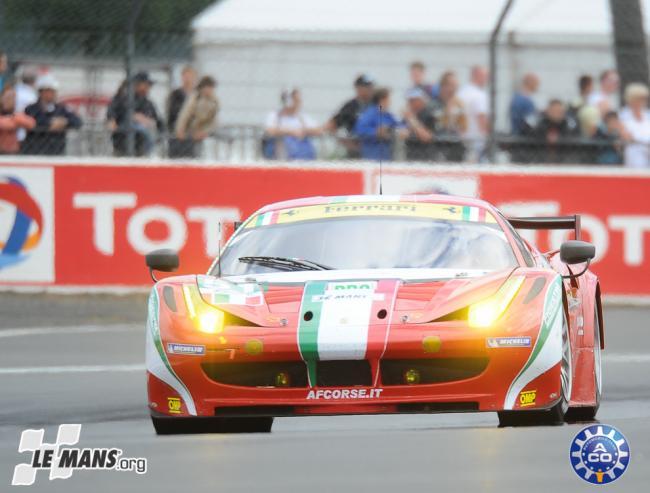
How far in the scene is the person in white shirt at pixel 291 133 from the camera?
17.3 meters

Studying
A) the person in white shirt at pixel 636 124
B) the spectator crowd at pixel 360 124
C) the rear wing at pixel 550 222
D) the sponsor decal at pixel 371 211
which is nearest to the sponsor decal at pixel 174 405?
the sponsor decal at pixel 371 211

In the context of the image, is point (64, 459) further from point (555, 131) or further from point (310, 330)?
point (555, 131)

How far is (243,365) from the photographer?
7117 mm

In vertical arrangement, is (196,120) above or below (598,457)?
above

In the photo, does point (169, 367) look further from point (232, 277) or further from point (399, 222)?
point (399, 222)

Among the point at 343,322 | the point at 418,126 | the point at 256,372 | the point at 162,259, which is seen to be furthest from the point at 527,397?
the point at 418,126

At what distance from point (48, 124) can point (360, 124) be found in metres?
3.10

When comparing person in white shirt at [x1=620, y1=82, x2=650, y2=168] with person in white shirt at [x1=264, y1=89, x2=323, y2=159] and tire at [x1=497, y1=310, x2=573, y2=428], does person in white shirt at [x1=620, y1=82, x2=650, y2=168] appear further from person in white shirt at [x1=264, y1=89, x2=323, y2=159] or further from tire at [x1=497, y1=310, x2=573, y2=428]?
tire at [x1=497, y1=310, x2=573, y2=428]

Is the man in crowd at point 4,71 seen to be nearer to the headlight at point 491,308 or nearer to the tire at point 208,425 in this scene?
the tire at point 208,425

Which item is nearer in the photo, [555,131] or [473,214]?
[473,214]

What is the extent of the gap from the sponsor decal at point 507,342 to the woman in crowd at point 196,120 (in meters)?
10.5

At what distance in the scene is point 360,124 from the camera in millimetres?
17328

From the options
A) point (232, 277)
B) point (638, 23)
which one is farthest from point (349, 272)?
point (638, 23)

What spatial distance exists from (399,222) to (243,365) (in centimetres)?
156
